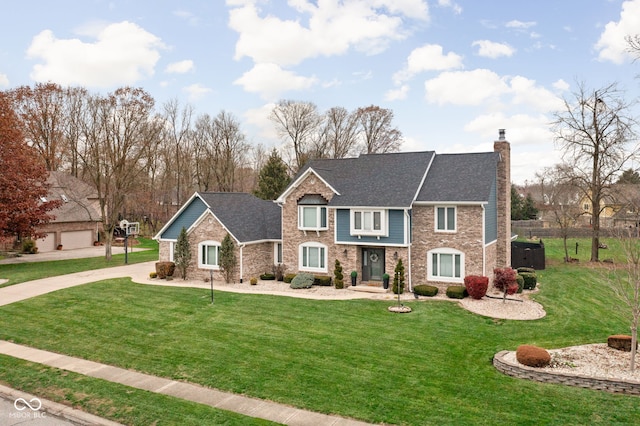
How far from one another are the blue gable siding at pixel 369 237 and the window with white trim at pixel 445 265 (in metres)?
1.96

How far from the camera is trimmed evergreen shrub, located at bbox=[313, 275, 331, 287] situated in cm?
2545

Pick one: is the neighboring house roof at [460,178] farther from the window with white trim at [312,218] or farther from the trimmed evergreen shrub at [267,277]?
Answer: the trimmed evergreen shrub at [267,277]

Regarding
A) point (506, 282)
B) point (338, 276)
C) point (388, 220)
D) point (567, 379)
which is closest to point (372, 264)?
point (338, 276)

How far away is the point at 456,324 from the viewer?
17.6m

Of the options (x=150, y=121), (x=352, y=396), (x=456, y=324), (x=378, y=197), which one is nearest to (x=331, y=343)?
(x=352, y=396)

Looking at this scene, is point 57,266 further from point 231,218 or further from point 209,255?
point 231,218

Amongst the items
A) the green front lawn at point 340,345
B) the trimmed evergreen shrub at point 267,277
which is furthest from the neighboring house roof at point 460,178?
the trimmed evergreen shrub at point 267,277

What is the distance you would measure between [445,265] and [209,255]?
14278mm

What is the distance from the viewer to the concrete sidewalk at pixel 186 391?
10.0 m

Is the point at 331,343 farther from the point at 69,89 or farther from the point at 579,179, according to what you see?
the point at 69,89

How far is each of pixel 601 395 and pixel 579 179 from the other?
28164 millimetres

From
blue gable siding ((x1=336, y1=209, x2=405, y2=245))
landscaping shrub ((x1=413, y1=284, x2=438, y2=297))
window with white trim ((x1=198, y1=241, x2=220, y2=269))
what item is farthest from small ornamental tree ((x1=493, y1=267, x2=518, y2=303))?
window with white trim ((x1=198, y1=241, x2=220, y2=269))

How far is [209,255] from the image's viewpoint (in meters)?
27.5

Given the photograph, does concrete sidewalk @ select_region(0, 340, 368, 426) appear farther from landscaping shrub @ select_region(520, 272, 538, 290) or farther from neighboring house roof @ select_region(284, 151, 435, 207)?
landscaping shrub @ select_region(520, 272, 538, 290)
